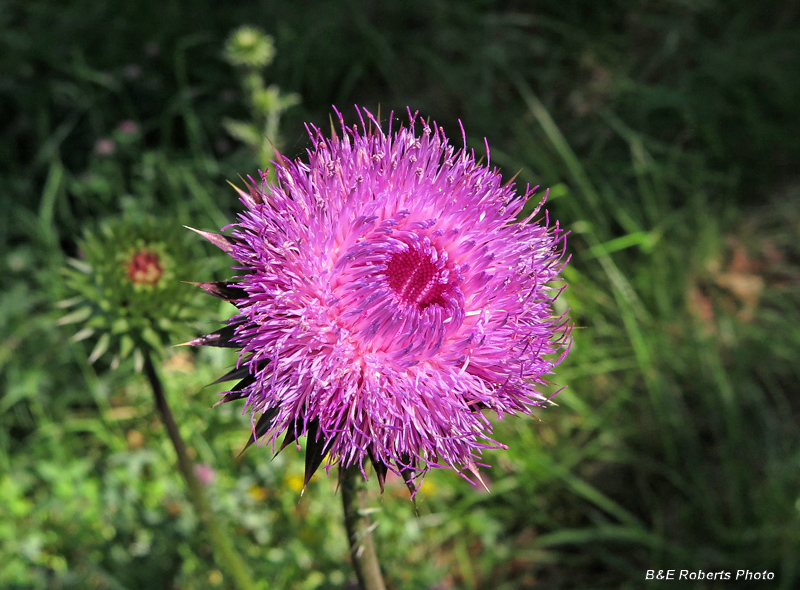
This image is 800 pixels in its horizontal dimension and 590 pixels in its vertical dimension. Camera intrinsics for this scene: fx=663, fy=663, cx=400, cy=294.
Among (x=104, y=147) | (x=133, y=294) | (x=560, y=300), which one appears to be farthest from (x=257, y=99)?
(x=560, y=300)

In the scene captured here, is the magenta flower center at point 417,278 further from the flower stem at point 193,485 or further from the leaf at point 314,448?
the flower stem at point 193,485

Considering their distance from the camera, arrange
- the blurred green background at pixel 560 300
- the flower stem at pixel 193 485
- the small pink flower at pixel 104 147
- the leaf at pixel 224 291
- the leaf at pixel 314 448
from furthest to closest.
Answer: the small pink flower at pixel 104 147 < the blurred green background at pixel 560 300 < the flower stem at pixel 193 485 < the leaf at pixel 224 291 < the leaf at pixel 314 448

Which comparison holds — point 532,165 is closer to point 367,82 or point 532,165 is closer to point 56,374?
point 367,82

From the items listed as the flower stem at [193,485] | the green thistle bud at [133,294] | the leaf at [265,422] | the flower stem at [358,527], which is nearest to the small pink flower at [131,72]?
the green thistle bud at [133,294]

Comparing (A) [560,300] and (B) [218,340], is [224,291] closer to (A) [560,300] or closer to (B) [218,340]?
(B) [218,340]

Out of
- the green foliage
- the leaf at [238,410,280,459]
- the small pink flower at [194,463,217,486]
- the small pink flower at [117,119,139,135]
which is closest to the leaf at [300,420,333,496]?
the leaf at [238,410,280,459]

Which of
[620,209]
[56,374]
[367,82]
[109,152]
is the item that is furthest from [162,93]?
[620,209]
